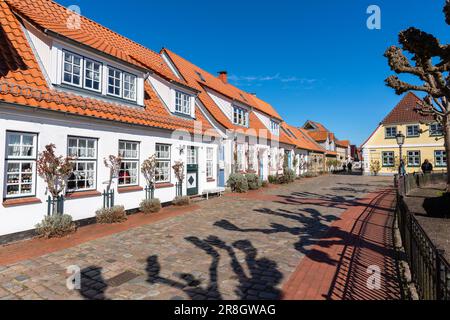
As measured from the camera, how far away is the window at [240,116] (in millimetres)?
20697

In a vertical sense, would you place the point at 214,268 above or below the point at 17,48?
below

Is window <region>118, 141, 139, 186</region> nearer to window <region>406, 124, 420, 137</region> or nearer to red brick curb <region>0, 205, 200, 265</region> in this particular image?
red brick curb <region>0, 205, 200, 265</region>

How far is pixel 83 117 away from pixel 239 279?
689 centimetres

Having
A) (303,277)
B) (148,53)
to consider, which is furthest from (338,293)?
(148,53)

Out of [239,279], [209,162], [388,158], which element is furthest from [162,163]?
[388,158]

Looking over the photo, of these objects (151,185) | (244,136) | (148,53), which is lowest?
(151,185)

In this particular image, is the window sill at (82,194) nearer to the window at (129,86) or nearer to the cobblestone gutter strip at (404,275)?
the window at (129,86)

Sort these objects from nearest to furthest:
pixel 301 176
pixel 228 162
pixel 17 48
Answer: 1. pixel 17 48
2. pixel 228 162
3. pixel 301 176

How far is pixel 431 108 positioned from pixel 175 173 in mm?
13759

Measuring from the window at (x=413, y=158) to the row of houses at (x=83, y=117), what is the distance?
27276mm

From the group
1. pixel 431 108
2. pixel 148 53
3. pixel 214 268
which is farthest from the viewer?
pixel 148 53

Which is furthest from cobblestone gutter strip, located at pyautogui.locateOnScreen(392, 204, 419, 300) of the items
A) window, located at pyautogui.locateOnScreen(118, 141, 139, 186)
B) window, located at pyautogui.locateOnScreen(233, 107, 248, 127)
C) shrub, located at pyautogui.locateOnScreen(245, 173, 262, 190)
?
window, located at pyautogui.locateOnScreen(233, 107, 248, 127)

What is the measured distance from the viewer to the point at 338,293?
13.7ft
